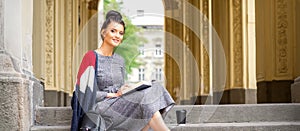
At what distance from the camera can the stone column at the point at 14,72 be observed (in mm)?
Result: 4250

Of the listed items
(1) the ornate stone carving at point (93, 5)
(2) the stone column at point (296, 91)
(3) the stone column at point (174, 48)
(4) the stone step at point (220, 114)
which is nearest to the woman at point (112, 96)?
(4) the stone step at point (220, 114)

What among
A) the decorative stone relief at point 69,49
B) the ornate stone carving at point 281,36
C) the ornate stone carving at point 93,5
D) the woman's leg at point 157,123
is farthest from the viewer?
the ornate stone carving at point 93,5

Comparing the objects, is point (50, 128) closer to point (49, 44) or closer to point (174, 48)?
point (49, 44)

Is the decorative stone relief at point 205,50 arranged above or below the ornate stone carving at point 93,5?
below

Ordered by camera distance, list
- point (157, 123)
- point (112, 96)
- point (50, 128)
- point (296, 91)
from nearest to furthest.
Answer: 1. point (157, 123)
2. point (112, 96)
3. point (50, 128)
4. point (296, 91)

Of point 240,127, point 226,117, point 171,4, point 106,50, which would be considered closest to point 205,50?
point 171,4

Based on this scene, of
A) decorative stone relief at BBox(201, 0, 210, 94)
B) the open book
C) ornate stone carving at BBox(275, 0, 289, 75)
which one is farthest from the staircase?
decorative stone relief at BBox(201, 0, 210, 94)

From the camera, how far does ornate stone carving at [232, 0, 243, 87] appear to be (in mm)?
9914

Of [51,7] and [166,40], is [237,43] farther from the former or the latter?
[166,40]

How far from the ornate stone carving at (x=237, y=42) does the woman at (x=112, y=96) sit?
575cm

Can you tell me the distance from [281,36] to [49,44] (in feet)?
11.3

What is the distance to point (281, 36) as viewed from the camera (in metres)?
6.96

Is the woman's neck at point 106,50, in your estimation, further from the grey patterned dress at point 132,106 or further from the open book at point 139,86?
the open book at point 139,86

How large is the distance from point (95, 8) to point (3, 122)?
42.5ft
